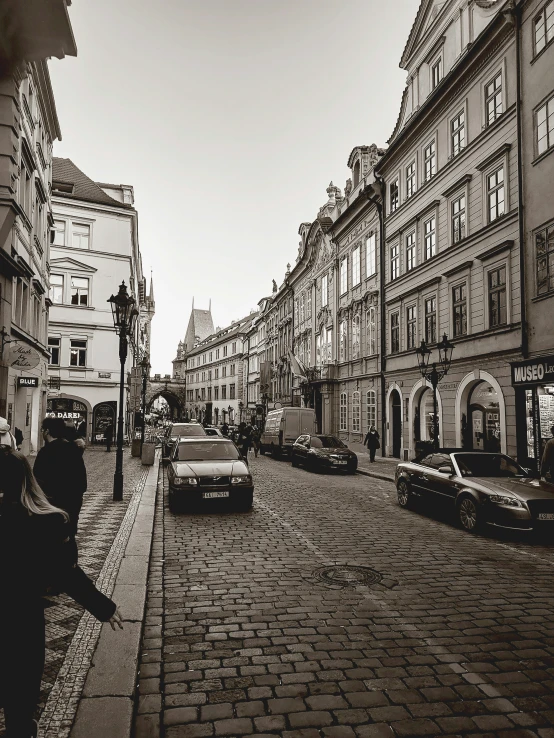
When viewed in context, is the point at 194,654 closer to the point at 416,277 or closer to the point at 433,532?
the point at 433,532

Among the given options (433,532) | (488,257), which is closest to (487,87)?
(488,257)

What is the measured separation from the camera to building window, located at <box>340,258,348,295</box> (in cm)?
3697

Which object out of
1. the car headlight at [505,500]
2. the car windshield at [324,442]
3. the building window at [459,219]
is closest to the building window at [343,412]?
the car windshield at [324,442]

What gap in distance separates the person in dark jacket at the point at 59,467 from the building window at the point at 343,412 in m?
30.0

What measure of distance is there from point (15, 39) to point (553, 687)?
1601cm

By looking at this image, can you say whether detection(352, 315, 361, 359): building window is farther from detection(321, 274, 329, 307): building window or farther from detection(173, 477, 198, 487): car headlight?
detection(173, 477, 198, 487): car headlight

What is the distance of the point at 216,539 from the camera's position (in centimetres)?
916

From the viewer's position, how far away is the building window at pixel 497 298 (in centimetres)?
1919

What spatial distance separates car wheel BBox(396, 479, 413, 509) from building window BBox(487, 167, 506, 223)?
11.2 m

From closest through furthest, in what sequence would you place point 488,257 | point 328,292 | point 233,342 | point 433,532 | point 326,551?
point 326,551, point 433,532, point 488,257, point 328,292, point 233,342

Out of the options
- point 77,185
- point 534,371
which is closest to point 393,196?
point 534,371

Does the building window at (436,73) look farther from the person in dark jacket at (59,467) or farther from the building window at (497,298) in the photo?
the person in dark jacket at (59,467)

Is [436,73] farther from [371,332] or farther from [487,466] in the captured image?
[487,466]

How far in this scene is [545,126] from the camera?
55.8ft
